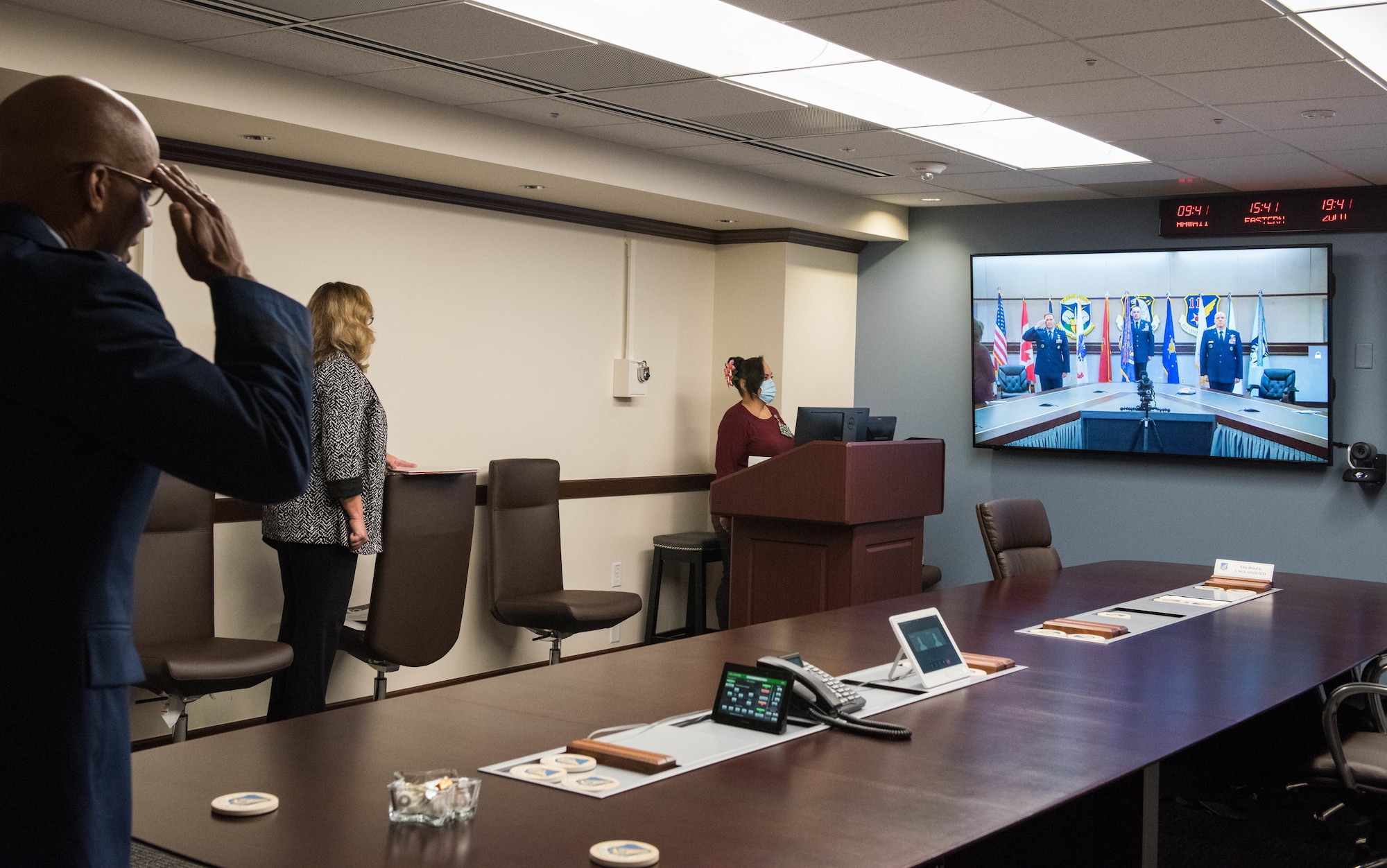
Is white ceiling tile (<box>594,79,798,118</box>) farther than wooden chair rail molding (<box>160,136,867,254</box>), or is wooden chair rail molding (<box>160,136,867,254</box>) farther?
wooden chair rail molding (<box>160,136,867,254</box>)

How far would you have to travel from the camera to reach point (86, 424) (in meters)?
1.26

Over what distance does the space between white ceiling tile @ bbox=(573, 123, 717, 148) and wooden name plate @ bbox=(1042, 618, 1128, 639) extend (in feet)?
9.13

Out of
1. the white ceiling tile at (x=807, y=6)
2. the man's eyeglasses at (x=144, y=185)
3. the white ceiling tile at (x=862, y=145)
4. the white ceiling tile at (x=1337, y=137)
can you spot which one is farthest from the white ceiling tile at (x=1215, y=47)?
the man's eyeglasses at (x=144, y=185)

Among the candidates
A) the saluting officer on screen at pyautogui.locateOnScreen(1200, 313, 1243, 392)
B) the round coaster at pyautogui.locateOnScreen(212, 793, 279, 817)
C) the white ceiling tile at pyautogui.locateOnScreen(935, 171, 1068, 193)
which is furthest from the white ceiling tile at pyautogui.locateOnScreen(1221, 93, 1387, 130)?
the round coaster at pyautogui.locateOnScreen(212, 793, 279, 817)

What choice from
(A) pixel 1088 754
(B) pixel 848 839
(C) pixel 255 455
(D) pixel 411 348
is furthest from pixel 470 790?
(D) pixel 411 348

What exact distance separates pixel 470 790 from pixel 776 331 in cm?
568

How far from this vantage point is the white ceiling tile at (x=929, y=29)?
3.72m

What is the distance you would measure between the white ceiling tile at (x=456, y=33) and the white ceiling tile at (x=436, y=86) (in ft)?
0.91

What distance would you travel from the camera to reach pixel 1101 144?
5879 mm

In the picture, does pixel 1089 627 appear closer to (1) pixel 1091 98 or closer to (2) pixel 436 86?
(1) pixel 1091 98

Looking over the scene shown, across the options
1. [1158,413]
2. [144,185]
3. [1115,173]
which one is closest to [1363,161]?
[1115,173]

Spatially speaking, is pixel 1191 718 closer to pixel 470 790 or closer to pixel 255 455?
pixel 470 790

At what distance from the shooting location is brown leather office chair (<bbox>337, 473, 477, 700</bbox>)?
4988 millimetres

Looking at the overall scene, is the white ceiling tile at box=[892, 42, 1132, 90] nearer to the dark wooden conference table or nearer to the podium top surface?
the podium top surface
